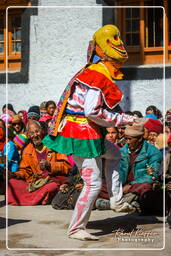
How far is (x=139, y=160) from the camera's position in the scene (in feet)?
20.9

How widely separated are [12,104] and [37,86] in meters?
0.59

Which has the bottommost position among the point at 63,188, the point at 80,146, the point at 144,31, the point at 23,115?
the point at 63,188

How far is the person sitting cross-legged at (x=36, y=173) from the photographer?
7.08m

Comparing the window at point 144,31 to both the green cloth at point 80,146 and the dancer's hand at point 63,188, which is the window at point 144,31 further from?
the green cloth at point 80,146

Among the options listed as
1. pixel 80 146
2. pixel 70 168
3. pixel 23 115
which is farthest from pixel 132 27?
pixel 80 146

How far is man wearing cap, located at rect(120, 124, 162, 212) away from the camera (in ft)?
20.7

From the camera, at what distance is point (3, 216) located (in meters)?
6.00

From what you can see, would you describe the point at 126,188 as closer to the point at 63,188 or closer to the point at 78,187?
the point at 78,187

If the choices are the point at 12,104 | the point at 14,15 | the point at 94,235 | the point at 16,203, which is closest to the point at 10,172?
the point at 16,203

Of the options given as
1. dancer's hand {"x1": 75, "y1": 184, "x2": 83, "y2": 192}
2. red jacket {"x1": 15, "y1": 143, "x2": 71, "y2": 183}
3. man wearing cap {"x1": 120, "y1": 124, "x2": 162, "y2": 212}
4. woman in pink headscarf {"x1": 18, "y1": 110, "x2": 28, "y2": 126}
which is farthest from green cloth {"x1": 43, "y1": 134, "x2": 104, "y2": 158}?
woman in pink headscarf {"x1": 18, "y1": 110, "x2": 28, "y2": 126}

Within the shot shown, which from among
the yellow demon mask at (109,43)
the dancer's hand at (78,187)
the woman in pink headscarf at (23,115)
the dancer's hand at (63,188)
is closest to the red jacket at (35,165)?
the dancer's hand at (63,188)

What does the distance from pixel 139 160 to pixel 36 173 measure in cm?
155

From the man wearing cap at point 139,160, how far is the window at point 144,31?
14.2 ft

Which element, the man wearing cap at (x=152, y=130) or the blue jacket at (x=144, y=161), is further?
the man wearing cap at (x=152, y=130)
